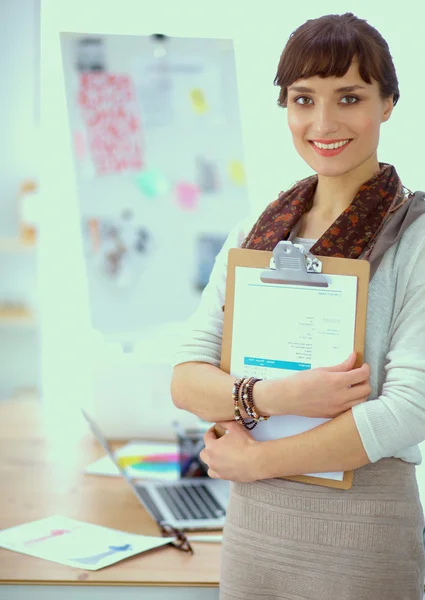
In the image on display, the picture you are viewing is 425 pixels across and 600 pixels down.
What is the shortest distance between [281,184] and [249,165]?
0.40 meters

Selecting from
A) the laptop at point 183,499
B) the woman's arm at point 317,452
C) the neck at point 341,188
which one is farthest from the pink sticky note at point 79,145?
the woman's arm at point 317,452

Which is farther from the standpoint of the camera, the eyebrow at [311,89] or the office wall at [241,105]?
the office wall at [241,105]

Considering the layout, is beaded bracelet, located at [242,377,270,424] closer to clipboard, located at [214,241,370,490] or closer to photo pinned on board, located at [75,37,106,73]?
clipboard, located at [214,241,370,490]

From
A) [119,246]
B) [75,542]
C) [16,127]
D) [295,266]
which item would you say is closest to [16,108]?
[16,127]

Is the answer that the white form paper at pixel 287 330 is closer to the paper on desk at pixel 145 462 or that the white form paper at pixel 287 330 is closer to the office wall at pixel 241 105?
the office wall at pixel 241 105

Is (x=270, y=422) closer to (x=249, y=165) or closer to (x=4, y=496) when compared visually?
(x=4, y=496)

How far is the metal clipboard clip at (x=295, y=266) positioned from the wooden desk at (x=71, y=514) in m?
0.64

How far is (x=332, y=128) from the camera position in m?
1.26

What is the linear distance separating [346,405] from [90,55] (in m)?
2.31

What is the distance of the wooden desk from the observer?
60.3 inches

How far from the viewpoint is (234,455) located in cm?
127

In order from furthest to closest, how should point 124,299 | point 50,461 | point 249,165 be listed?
point 124,299 → point 249,165 → point 50,461

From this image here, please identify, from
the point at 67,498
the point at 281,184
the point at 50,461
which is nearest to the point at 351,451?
the point at 67,498

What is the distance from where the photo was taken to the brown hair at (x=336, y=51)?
123 centimetres
